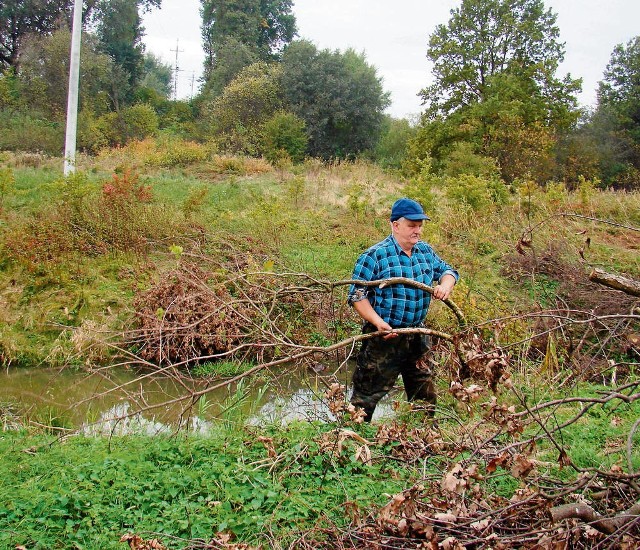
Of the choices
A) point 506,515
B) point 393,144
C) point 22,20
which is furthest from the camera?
point 22,20

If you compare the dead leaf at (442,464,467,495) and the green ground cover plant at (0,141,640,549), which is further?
the green ground cover plant at (0,141,640,549)

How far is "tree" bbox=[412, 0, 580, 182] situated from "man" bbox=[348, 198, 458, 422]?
21.2 meters

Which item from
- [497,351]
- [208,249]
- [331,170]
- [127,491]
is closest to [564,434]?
[497,351]

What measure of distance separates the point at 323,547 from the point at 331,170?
1816cm

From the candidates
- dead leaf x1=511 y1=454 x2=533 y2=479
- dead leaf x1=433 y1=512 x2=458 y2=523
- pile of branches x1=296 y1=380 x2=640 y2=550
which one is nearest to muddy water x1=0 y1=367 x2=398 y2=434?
pile of branches x1=296 y1=380 x2=640 y2=550

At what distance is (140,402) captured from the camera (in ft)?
22.1

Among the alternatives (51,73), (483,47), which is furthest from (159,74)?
(483,47)

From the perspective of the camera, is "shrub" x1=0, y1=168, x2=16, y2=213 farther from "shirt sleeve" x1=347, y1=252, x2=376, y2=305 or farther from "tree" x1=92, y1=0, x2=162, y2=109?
"tree" x1=92, y1=0, x2=162, y2=109

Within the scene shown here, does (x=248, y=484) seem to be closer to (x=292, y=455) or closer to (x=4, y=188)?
(x=292, y=455)

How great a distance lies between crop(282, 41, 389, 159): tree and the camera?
31.6 metres

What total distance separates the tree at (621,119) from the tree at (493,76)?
521cm

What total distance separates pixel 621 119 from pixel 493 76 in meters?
11.9

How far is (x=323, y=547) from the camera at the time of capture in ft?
10.5

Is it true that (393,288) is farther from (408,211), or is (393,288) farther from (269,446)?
(269,446)
